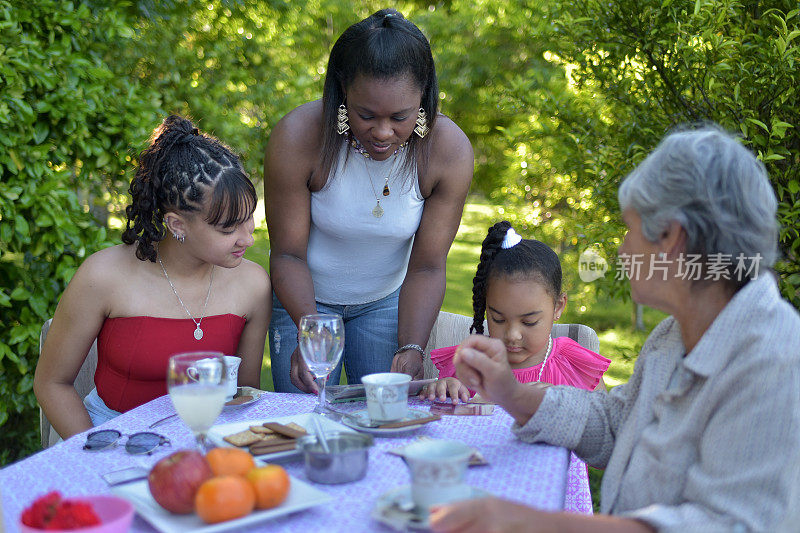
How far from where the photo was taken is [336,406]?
236cm

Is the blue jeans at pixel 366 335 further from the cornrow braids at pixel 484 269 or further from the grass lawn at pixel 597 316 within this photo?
the grass lawn at pixel 597 316

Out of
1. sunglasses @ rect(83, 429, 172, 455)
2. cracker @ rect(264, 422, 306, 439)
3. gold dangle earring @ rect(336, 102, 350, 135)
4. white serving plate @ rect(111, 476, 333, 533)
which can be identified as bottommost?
sunglasses @ rect(83, 429, 172, 455)

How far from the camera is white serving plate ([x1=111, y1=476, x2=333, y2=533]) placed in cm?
142

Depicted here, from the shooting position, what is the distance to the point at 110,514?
1.38 metres

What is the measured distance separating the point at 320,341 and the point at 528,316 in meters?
1.01

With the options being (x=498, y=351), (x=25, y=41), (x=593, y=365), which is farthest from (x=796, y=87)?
(x=25, y=41)

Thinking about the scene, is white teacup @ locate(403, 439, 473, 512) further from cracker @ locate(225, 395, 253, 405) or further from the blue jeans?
the blue jeans

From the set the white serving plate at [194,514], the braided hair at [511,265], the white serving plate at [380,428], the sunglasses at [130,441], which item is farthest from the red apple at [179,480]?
the braided hair at [511,265]

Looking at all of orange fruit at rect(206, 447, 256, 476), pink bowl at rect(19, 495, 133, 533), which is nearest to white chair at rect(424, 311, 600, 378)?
orange fruit at rect(206, 447, 256, 476)

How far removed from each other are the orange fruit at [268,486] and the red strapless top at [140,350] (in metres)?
1.30

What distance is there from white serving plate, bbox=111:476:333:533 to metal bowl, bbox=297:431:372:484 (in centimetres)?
7

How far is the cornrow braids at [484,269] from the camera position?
9.94ft

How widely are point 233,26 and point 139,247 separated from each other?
348cm

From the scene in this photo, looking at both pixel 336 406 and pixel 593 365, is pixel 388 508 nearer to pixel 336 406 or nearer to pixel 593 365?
pixel 336 406
